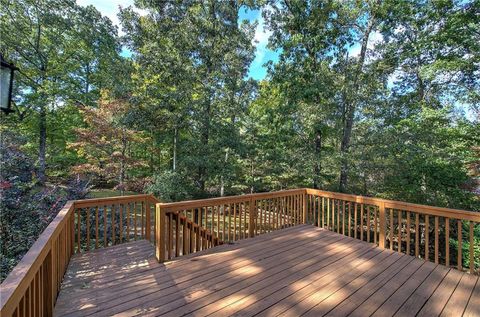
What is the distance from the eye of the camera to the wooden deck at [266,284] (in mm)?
2172

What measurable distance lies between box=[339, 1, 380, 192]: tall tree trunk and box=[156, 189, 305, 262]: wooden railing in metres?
3.50

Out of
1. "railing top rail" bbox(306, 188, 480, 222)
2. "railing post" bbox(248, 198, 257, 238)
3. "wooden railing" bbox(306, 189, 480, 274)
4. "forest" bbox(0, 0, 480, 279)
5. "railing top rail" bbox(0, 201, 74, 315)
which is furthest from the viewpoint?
"forest" bbox(0, 0, 480, 279)

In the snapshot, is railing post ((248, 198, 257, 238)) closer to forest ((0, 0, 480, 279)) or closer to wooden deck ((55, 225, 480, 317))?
wooden deck ((55, 225, 480, 317))

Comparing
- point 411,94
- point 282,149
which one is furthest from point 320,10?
point 411,94

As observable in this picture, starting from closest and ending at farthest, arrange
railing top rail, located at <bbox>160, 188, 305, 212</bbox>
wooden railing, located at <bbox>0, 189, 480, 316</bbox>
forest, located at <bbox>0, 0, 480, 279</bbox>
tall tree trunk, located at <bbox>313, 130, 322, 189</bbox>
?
wooden railing, located at <bbox>0, 189, 480, 316</bbox>, railing top rail, located at <bbox>160, 188, 305, 212</bbox>, forest, located at <bbox>0, 0, 480, 279</bbox>, tall tree trunk, located at <bbox>313, 130, 322, 189</bbox>

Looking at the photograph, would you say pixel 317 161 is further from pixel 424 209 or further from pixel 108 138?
pixel 108 138

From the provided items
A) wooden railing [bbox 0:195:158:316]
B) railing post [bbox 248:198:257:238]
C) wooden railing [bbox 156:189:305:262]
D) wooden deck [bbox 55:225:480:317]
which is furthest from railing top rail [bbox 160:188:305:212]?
wooden railing [bbox 0:195:158:316]

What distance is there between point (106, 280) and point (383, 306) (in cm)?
291

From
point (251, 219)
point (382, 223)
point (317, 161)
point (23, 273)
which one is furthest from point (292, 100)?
point (23, 273)

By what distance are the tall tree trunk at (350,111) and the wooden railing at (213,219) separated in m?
3.50

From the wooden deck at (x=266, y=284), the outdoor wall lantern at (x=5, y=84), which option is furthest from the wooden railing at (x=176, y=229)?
the outdoor wall lantern at (x=5, y=84)

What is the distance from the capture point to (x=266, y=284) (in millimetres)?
2588

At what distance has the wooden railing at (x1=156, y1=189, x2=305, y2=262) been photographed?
321 centimetres

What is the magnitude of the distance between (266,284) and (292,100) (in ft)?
20.8
